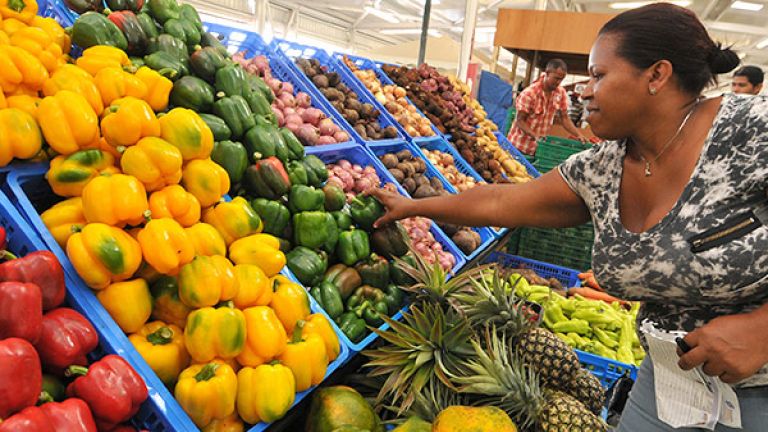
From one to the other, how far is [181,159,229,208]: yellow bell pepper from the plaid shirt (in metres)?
5.74

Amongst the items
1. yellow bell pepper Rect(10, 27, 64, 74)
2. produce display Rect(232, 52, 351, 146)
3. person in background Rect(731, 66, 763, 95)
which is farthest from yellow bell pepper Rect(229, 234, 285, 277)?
person in background Rect(731, 66, 763, 95)

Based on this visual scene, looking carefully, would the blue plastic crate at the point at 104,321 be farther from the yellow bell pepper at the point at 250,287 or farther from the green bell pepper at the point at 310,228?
the green bell pepper at the point at 310,228

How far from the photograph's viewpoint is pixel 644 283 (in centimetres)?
151

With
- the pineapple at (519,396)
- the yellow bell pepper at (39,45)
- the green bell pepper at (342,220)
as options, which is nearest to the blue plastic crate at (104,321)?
the yellow bell pepper at (39,45)

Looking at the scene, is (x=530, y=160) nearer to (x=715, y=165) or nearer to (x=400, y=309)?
(x=400, y=309)

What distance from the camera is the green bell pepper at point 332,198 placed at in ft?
8.70

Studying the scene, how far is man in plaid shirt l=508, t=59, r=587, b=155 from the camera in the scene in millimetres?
6676

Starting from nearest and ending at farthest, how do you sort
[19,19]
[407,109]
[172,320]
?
[172,320] → [19,19] → [407,109]

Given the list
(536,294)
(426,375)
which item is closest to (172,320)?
(426,375)

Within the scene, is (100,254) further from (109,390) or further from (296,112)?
(296,112)

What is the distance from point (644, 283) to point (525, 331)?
3.10 feet

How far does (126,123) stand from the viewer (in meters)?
1.75

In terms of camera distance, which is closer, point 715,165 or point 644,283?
point 715,165

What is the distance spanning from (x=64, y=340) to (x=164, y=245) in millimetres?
389
